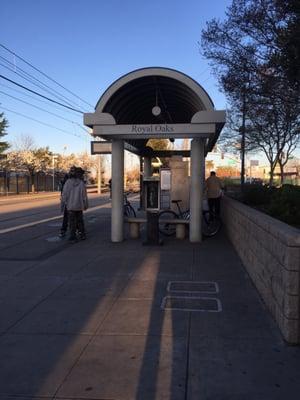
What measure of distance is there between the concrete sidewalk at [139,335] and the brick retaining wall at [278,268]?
0.63 ft

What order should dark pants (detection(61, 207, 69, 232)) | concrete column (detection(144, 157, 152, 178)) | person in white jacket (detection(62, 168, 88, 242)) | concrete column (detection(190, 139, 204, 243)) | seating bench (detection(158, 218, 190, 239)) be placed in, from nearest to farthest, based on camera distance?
concrete column (detection(190, 139, 204, 243)) → person in white jacket (detection(62, 168, 88, 242)) → seating bench (detection(158, 218, 190, 239)) → dark pants (detection(61, 207, 69, 232)) → concrete column (detection(144, 157, 152, 178))

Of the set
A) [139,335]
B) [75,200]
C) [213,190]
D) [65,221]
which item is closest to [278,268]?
[139,335]

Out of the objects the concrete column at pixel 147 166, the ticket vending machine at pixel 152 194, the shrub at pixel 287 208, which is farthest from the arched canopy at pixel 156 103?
the concrete column at pixel 147 166

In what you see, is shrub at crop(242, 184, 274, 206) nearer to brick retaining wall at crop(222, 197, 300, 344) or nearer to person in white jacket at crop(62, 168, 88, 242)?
person in white jacket at crop(62, 168, 88, 242)

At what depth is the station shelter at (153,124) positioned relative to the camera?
1165cm

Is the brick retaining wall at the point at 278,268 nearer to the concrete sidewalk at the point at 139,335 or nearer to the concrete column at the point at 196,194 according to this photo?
the concrete sidewalk at the point at 139,335

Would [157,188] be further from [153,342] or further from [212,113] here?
[153,342]

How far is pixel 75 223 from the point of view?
12.9 metres

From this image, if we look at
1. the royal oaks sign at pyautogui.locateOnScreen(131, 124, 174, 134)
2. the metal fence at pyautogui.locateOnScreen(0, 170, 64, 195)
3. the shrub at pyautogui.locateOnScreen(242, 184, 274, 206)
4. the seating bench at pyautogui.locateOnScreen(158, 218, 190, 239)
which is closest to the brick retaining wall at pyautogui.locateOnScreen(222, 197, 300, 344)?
the royal oaks sign at pyautogui.locateOnScreen(131, 124, 174, 134)

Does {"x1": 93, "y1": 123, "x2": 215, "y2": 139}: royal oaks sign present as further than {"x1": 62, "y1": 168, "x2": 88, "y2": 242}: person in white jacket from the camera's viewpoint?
No

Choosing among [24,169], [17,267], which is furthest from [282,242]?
[24,169]

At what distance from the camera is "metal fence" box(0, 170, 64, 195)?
57312 mm

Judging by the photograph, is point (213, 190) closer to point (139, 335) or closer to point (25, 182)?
point (139, 335)

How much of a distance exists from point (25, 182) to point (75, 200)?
53872mm
